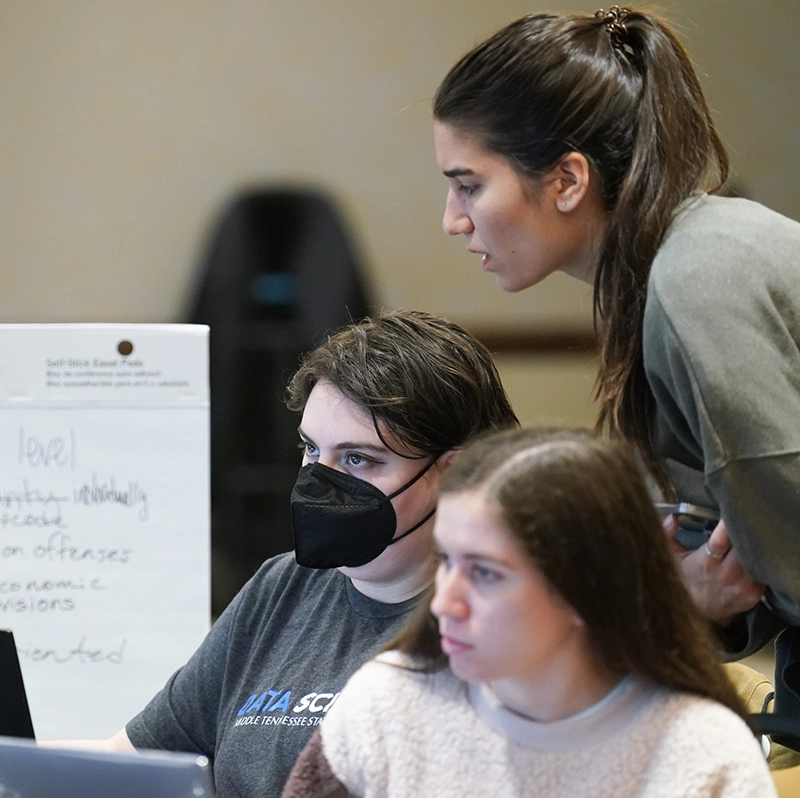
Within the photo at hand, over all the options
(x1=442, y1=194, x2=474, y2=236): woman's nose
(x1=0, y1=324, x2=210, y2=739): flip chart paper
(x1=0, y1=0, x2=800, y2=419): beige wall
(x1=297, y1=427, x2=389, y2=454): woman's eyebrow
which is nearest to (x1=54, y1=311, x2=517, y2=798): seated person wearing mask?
(x1=297, y1=427, x2=389, y2=454): woman's eyebrow

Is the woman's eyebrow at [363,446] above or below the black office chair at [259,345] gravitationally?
above

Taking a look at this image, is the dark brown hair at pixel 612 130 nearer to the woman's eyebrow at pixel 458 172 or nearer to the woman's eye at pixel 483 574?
the woman's eyebrow at pixel 458 172

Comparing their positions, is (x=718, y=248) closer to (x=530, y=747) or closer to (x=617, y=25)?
(x=617, y=25)

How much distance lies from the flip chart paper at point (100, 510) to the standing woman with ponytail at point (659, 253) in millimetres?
855

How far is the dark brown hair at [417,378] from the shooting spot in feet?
4.23

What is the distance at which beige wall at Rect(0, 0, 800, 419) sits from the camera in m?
2.88

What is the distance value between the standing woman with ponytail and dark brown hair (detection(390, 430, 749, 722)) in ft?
0.78

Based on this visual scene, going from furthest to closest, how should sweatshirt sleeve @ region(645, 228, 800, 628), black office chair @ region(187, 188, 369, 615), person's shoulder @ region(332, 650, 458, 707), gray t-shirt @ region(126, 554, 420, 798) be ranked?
black office chair @ region(187, 188, 369, 615) < gray t-shirt @ region(126, 554, 420, 798) < sweatshirt sleeve @ region(645, 228, 800, 628) < person's shoulder @ region(332, 650, 458, 707)

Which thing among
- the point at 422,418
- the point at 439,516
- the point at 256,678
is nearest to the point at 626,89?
the point at 422,418

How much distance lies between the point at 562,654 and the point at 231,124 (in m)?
2.38

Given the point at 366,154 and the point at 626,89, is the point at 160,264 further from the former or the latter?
the point at 626,89

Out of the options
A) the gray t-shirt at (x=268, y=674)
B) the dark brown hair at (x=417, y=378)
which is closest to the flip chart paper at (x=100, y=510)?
the gray t-shirt at (x=268, y=674)

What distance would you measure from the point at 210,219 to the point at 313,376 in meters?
1.68

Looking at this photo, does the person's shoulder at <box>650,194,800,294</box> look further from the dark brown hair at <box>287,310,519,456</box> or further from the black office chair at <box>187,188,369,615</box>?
the black office chair at <box>187,188,369,615</box>
